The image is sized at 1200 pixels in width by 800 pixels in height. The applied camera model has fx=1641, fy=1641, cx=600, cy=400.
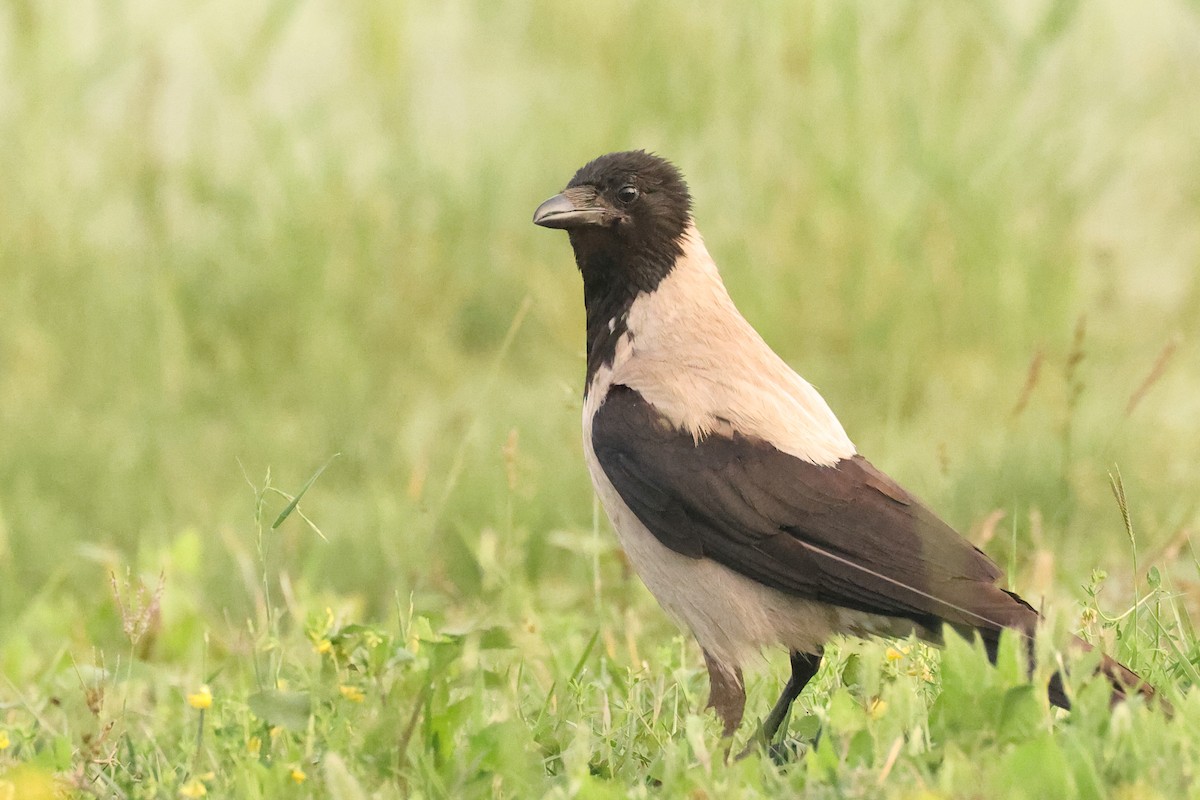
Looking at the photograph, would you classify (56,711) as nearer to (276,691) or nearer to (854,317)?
(276,691)

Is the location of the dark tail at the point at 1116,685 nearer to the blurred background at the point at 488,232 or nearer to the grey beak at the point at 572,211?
the grey beak at the point at 572,211

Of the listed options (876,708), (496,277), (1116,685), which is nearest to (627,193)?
(876,708)

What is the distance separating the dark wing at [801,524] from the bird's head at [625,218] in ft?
1.95

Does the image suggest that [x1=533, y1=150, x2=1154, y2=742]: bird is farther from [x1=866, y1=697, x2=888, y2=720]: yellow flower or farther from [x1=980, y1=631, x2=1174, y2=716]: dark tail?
[x1=866, y1=697, x2=888, y2=720]: yellow flower

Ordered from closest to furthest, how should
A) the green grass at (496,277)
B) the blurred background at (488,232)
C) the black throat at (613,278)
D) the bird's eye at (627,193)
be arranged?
1. the black throat at (613,278)
2. the bird's eye at (627,193)
3. the green grass at (496,277)
4. the blurred background at (488,232)

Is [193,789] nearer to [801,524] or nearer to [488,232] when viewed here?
[801,524]

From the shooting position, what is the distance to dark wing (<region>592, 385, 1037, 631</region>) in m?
3.58

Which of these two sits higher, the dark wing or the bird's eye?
the bird's eye

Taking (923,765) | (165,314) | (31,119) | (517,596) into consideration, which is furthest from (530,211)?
(923,765)

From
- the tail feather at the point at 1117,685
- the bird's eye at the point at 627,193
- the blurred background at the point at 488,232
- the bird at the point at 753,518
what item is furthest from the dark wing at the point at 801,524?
the blurred background at the point at 488,232

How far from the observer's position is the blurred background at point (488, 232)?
23.4ft

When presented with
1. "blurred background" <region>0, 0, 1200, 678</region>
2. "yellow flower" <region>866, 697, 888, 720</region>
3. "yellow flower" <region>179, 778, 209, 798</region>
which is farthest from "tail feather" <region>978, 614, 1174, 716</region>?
"blurred background" <region>0, 0, 1200, 678</region>

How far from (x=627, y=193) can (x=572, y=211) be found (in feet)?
0.59

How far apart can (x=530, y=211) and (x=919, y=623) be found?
17.5 feet
